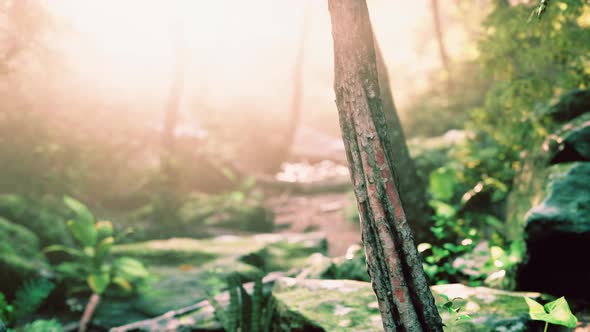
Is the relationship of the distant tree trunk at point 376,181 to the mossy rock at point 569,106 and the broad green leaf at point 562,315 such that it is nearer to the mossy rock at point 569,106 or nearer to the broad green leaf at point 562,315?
the broad green leaf at point 562,315

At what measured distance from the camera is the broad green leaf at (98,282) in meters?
5.74

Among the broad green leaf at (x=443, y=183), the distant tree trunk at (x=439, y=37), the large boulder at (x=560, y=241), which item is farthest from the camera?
the distant tree trunk at (x=439, y=37)

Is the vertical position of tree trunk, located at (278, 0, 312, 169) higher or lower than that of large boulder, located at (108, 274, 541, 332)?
higher

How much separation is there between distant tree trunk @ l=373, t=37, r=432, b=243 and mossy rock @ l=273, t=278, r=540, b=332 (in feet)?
7.04

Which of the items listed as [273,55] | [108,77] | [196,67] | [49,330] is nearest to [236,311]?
[49,330]

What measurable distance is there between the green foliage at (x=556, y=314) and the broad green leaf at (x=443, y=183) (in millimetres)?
4375

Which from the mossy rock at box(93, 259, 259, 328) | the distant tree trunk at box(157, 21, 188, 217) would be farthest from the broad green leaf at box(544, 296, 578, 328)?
the distant tree trunk at box(157, 21, 188, 217)

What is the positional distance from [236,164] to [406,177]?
9.27 m

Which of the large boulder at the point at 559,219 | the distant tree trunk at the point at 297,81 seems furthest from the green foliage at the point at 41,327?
the distant tree trunk at the point at 297,81

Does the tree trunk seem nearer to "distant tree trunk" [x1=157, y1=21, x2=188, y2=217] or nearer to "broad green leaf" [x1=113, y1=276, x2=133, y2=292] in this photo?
"distant tree trunk" [x1=157, y1=21, x2=188, y2=217]

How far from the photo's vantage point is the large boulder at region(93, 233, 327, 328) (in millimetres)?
5848

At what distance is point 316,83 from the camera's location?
2648cm

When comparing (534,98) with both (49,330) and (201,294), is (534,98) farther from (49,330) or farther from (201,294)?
(49,330)

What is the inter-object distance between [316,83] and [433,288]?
23.9m
